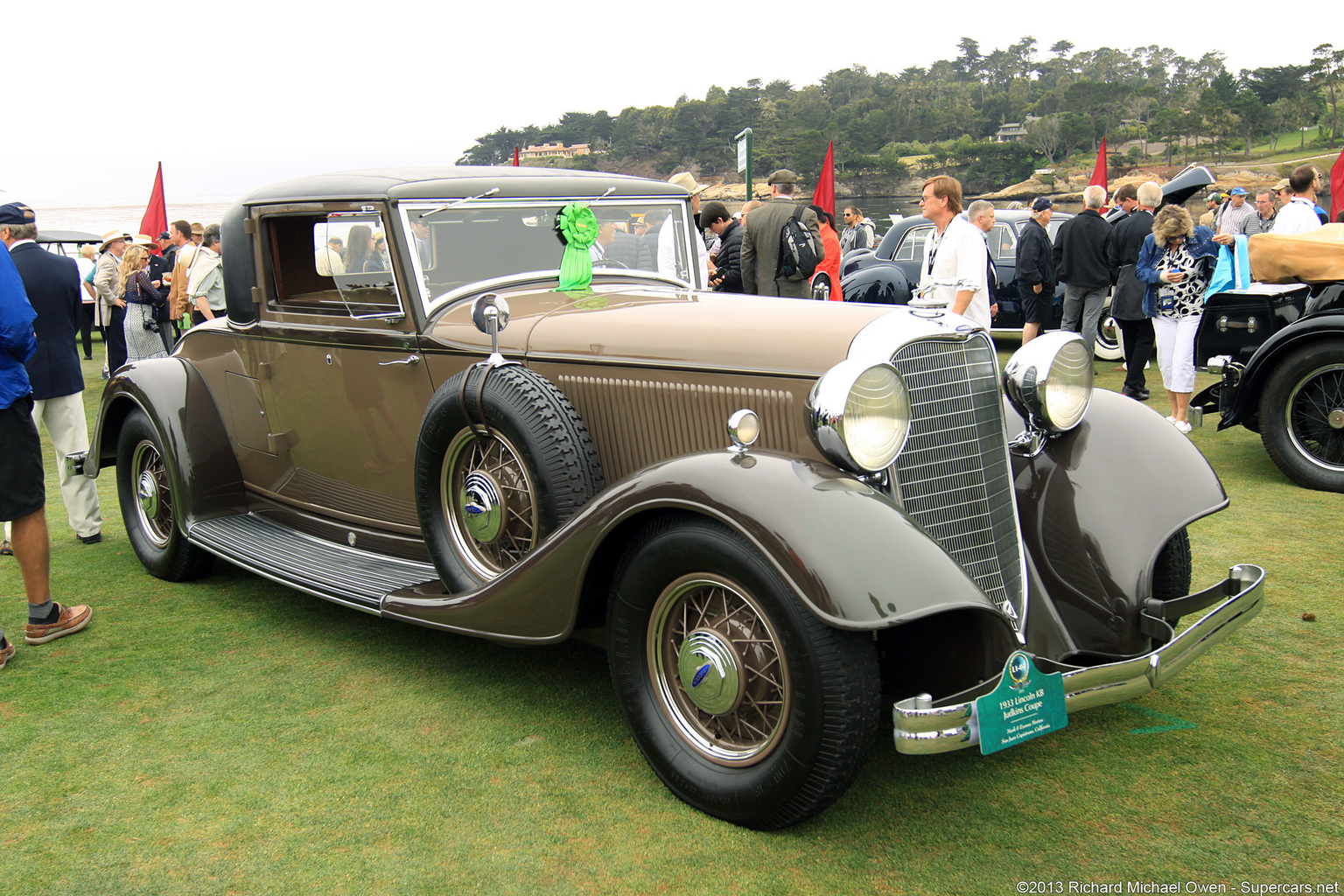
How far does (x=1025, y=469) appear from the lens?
324 cm

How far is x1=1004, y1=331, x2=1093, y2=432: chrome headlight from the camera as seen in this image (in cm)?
313

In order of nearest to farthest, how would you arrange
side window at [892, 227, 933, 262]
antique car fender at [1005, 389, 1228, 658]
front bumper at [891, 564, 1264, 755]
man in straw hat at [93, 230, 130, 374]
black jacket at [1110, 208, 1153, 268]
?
front bumper at [891, 564, 1264, 755] → antique car fender at [1005, 389, 1228, 658] → black jacket at [1110, 208, 1153, 268] → man in straw hat at [93, 230, 130, 374] → side window at [892, 227, 933, 262]

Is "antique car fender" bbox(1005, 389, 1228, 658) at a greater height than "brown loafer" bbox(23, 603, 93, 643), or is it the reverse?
"antique car fender" bbox(1005, 389, 1228, 658)

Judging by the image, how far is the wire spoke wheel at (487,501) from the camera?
3.27 m

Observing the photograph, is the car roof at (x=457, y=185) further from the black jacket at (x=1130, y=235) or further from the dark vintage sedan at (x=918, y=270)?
the dark vintage sedan at (x=918, y=270)

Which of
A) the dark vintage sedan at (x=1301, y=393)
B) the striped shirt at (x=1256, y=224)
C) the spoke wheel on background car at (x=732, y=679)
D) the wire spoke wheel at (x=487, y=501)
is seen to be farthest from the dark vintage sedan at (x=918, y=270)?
the spoke wheel on background car at (x=732, y=679)

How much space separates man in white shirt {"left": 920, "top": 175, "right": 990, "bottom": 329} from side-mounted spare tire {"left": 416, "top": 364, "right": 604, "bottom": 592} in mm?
3476

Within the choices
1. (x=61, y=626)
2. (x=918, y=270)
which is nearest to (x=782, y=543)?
(x=61, y=626)

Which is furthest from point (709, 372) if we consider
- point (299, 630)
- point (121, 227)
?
point (121, 227)

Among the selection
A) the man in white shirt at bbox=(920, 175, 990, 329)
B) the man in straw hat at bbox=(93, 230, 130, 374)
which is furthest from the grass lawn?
the man in straw hat at bbox=(93, 230, 130, 374)

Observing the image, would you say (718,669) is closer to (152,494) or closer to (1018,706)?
(1018,706)

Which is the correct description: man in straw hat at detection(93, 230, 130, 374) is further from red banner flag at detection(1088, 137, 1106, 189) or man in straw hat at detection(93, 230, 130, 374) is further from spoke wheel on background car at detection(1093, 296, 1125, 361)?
red banner flag at detection(1088, 137, 1106, 189)

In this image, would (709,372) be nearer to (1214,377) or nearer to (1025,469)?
(1025,469)

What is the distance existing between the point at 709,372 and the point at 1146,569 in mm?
1506
